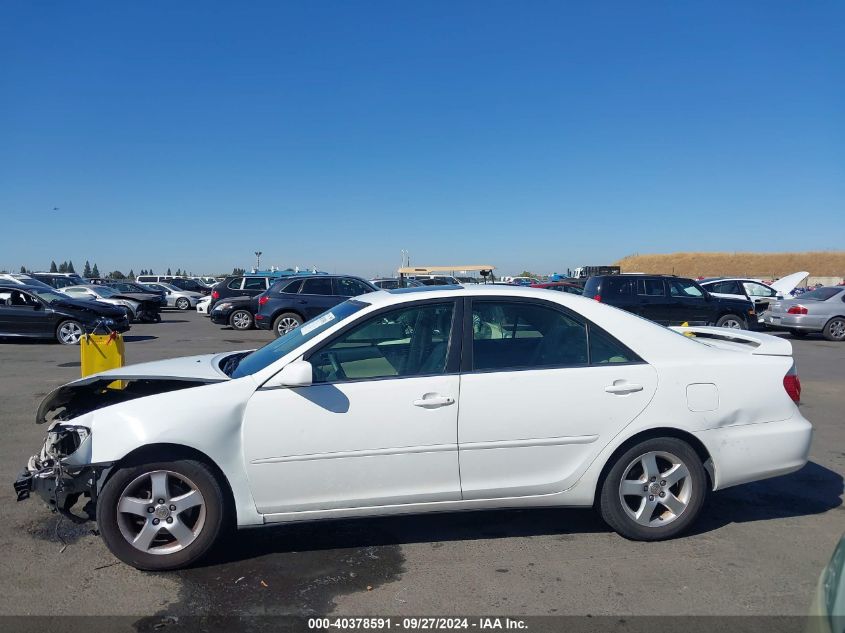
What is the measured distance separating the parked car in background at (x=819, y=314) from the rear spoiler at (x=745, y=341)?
14.4 meters

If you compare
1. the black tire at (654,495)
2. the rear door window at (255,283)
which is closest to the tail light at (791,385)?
the black tire at (654,495)

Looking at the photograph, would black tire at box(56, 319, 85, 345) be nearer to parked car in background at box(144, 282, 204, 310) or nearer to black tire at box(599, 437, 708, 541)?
A: black tire at box(599, 437, 708, 541)

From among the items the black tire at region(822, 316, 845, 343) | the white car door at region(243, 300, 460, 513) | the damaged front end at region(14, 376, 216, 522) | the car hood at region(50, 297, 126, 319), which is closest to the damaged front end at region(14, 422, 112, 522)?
the damaged front end at region(14, 376, 216, 522)

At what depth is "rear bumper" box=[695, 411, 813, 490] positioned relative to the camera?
3959mm

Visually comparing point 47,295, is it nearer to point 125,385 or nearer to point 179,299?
point 125,385

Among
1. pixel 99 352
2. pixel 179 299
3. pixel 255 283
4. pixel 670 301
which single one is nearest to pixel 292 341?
pixel 99 352

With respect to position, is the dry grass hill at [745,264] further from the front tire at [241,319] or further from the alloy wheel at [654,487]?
the alloy wheel at [654,487]

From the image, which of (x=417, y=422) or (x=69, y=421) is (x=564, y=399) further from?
(x=69, y=421)

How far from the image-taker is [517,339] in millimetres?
4113

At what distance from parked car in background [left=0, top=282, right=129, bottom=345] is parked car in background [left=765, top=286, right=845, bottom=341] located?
17.6m

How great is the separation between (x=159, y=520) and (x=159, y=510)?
63 mm

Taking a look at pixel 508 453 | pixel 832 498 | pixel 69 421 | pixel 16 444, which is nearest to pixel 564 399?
pixel 508 453

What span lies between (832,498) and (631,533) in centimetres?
202

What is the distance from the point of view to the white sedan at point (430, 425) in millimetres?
3580
